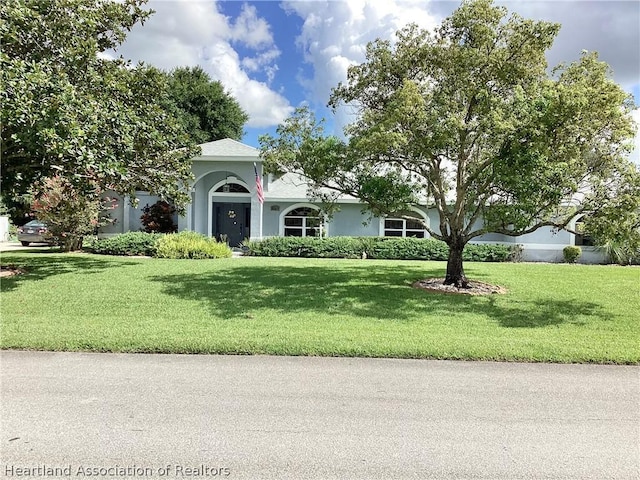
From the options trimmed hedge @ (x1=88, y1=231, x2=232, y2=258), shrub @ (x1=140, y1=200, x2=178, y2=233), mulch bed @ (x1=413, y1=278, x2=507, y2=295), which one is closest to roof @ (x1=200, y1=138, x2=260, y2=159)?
shrub @ (x1=140, y1=200, x2=178, y2=233)

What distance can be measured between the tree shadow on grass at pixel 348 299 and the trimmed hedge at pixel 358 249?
559 cm

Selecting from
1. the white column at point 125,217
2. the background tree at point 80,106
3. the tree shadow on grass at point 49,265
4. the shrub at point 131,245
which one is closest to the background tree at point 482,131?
the background tree at point 80,106

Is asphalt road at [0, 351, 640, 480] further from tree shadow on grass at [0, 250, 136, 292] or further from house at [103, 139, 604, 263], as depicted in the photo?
house at [103, 139, 604, 263]

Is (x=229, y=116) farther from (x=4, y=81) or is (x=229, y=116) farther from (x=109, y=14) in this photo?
(x=4, y=81)

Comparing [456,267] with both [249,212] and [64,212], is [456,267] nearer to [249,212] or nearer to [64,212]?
[249,212]

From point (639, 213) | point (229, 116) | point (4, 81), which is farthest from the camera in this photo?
point (229, 116)

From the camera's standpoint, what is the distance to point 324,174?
1098 centimetres

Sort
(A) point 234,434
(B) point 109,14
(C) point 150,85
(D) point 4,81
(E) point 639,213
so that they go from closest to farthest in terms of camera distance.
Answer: (A) point 234,434 → (D) point 4,81 → (E) point 639,213 → (B) point 109,14 → (C) point 150,85

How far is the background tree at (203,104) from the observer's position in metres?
38.2

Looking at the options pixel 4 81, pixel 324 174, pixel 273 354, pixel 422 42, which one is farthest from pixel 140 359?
pixel 422 42

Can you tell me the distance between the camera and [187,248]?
1702cm

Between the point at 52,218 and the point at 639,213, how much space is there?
19.0m

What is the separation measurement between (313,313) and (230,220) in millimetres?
15321

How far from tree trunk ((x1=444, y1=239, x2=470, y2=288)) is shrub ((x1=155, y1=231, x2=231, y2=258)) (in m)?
9.34
